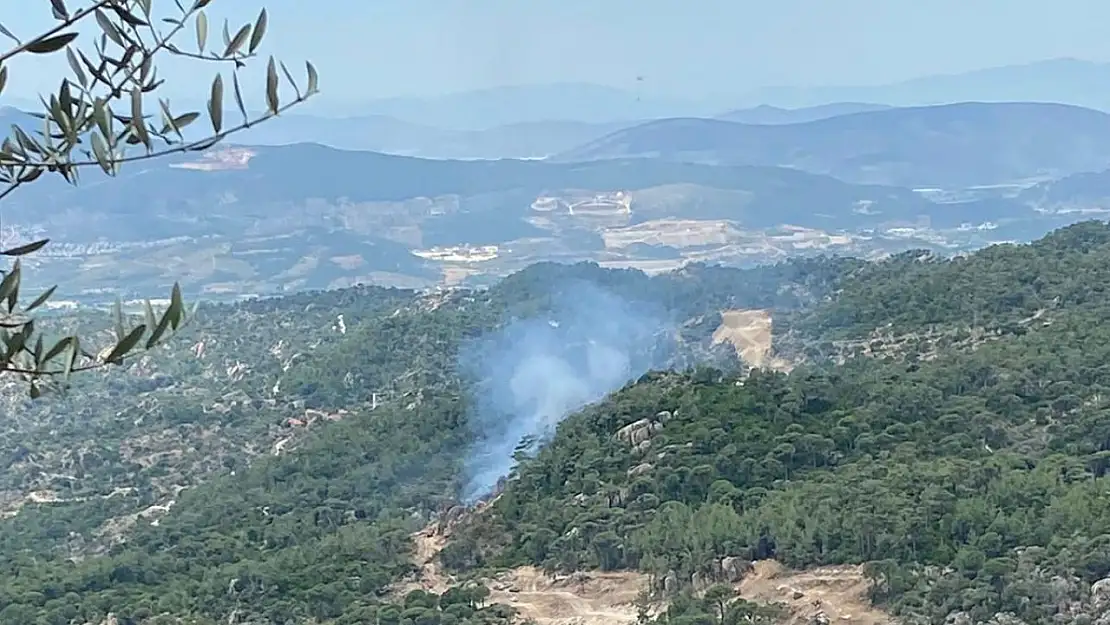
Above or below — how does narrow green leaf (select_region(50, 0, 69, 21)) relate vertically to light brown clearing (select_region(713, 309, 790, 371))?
above

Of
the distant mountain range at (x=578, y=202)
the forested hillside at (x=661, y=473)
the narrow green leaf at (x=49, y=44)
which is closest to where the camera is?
the narrow green leaf at (x=49, y=44)

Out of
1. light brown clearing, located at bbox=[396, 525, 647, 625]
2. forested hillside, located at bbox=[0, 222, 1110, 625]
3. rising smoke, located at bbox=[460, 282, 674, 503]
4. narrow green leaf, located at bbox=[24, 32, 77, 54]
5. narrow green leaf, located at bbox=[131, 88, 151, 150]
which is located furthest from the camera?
rising smoke, located at bbox=[460, 282, 674, 503]

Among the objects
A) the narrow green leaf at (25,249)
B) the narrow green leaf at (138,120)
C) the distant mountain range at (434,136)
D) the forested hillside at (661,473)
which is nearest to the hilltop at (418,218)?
the distant mountain range at (434,136)

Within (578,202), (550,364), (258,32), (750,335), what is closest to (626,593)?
(258,32)

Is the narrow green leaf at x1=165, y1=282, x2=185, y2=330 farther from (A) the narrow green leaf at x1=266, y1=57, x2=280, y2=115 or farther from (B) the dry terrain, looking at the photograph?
(B) the dry terrain

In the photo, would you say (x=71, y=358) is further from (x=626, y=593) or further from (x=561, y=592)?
(x=561, y=592)

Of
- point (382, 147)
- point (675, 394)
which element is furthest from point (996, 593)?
point (382, 147)

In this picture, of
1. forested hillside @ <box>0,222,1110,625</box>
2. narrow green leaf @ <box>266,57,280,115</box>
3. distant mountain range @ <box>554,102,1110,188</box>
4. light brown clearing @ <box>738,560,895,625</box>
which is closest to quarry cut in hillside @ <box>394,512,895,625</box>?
light brown clearing @ <box>738,560,895,625</box>

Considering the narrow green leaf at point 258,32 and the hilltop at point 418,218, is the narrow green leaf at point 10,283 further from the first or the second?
the hilltop at point 418,218

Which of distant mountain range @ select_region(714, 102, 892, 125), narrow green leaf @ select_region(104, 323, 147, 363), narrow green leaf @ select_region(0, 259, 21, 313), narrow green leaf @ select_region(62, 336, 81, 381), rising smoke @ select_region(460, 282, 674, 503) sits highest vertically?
narrow green leaf @ select_region(0, 259, 21, 313)
